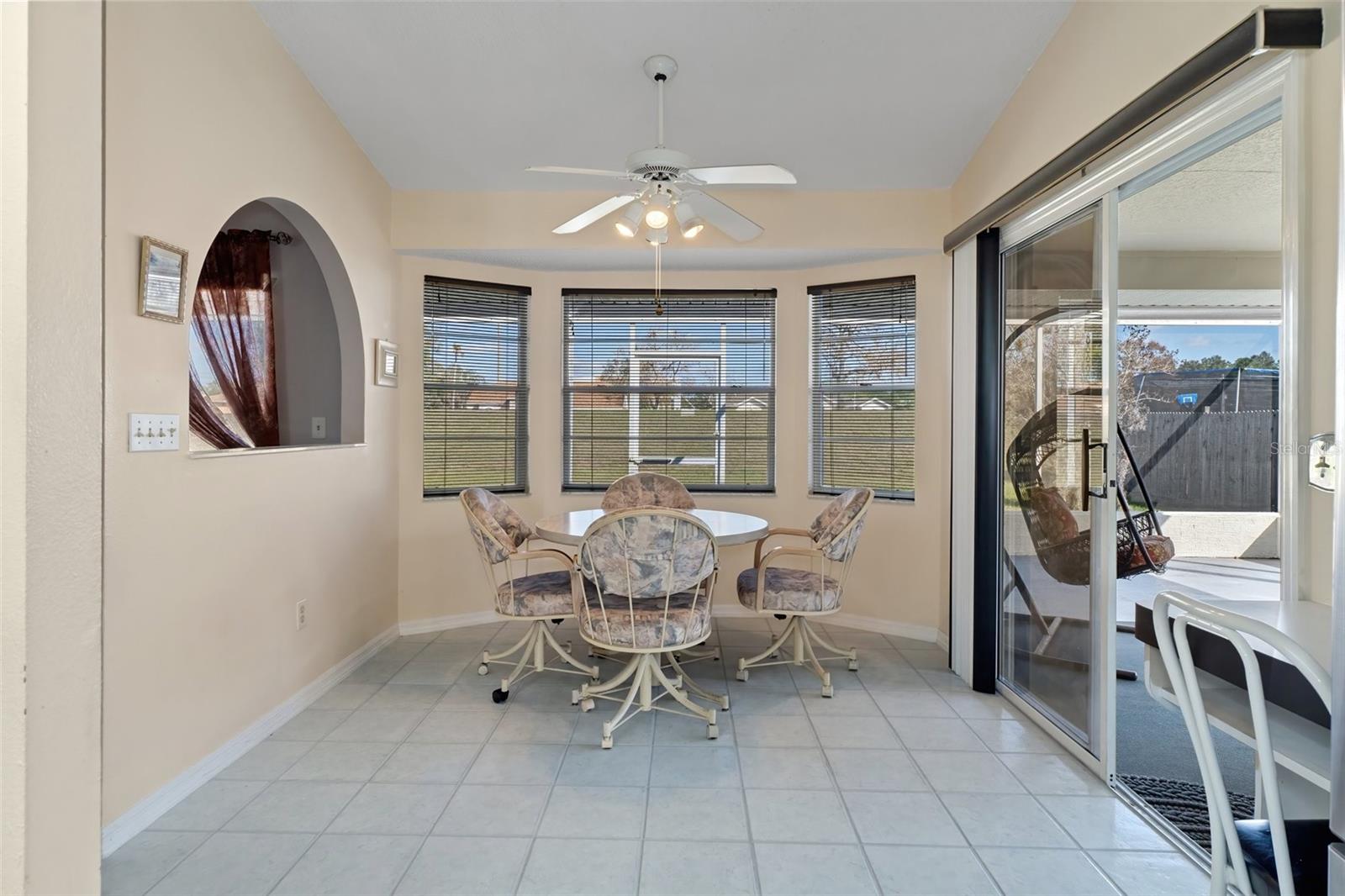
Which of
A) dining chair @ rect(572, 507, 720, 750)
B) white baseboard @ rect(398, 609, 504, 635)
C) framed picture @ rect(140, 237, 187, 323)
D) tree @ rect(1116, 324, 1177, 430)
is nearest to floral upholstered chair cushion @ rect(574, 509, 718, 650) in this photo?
dining chair @ rect(572, 507, 720, 750)

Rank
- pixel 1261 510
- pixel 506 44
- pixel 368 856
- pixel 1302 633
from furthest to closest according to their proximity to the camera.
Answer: pixel 1261 510 → pixel 506 44 → pixel 368 856 → pixel 1302 633

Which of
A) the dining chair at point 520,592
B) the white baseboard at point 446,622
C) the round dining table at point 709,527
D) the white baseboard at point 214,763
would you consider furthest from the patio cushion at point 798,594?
the white baseboard at point 214,763

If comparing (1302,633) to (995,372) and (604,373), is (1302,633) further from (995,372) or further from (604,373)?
(604,373)

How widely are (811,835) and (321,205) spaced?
3255mm

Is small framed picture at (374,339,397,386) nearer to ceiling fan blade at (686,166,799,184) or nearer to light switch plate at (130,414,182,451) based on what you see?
light switch plate at (130,414,182,451)

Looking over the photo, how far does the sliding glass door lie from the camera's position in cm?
225

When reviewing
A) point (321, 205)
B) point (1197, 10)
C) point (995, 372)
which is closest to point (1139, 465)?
point (995, 372)

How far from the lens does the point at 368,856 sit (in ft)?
5.96

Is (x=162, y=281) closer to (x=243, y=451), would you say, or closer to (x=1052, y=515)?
(x=243, y=451)

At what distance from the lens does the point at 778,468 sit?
427 cm

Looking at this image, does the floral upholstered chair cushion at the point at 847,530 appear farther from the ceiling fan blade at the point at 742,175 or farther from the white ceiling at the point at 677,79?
the white ceiling at the point at 677,79

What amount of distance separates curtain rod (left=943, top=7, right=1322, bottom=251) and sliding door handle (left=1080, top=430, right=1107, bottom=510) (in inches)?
39.1

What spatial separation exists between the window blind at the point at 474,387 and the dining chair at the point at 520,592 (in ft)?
3.02

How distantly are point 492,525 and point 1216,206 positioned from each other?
4236mm
